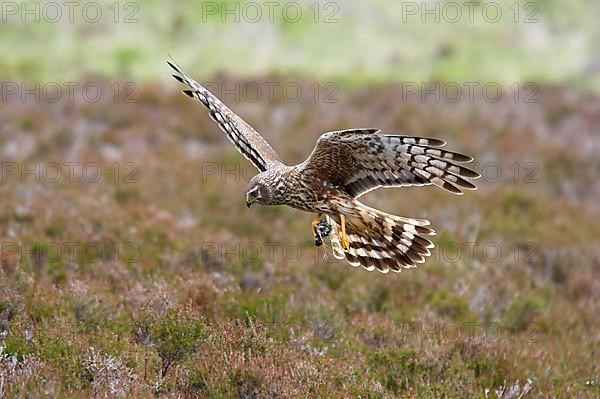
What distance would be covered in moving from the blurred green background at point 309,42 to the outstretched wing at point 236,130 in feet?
41.3

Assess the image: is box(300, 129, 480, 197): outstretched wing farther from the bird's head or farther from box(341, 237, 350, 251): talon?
box(341, 237, 350, 251): talon

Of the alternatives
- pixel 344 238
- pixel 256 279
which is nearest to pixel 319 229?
pixel 344 238

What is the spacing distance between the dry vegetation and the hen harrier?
0.63 meters

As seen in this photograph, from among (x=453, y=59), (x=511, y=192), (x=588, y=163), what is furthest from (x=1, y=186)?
(x=453, y=59)

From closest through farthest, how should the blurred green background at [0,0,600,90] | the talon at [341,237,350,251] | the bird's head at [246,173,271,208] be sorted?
the bird's head at [246,173,271,208] → the talon at [341,237,350,251] → the blurred green background at [0,0,600,90]

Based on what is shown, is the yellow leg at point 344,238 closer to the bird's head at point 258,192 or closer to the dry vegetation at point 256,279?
the dry vegetation at point 256,279

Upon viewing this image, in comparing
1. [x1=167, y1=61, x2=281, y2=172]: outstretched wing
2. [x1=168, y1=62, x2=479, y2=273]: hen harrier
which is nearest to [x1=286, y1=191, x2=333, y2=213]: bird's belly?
[x1=168, y1=62, x2=479, y2=273]: hen harrier

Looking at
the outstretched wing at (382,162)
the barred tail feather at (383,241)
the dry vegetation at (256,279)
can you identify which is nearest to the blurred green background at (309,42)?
the dry vegetation at (256,279)

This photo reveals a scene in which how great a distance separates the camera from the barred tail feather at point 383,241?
24.0 ft

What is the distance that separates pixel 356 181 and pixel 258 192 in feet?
2.71

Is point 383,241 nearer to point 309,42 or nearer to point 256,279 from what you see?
point 256,279

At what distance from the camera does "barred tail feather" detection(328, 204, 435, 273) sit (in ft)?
24.0

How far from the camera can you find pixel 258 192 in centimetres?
715

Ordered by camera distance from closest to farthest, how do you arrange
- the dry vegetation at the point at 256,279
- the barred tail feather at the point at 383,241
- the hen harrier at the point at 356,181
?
the dry vegetation at the point at 256,279
the hen harrier at the point at 356,181
the barred tail feather at the point at 383,241
